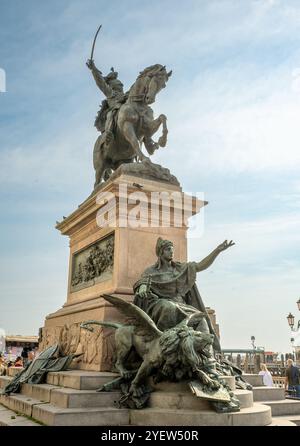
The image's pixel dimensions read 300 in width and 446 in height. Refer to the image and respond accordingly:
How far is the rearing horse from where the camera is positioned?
10.1 metres

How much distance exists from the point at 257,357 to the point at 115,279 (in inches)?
682

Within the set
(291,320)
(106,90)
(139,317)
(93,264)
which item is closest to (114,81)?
(106,90)

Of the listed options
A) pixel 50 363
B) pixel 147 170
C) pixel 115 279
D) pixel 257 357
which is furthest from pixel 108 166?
pixel 257 357

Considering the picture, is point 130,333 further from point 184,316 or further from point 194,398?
point 194,398

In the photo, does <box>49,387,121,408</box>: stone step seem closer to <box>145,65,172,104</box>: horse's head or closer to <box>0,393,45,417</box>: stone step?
<box>0,393,45,417</box>: stone step

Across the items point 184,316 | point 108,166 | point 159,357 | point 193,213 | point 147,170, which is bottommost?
point 159,357

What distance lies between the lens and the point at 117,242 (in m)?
8.37

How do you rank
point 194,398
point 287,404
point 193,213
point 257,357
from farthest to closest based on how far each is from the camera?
point 257,357, point 193,213, point 287,404, point 194,398

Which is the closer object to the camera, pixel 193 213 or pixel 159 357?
pixel 159 357

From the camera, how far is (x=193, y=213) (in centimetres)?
922

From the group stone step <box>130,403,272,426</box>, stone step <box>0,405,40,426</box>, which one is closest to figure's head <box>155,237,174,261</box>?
stone step <box>130,403,272,426</box>

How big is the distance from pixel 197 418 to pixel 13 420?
2587 mm
